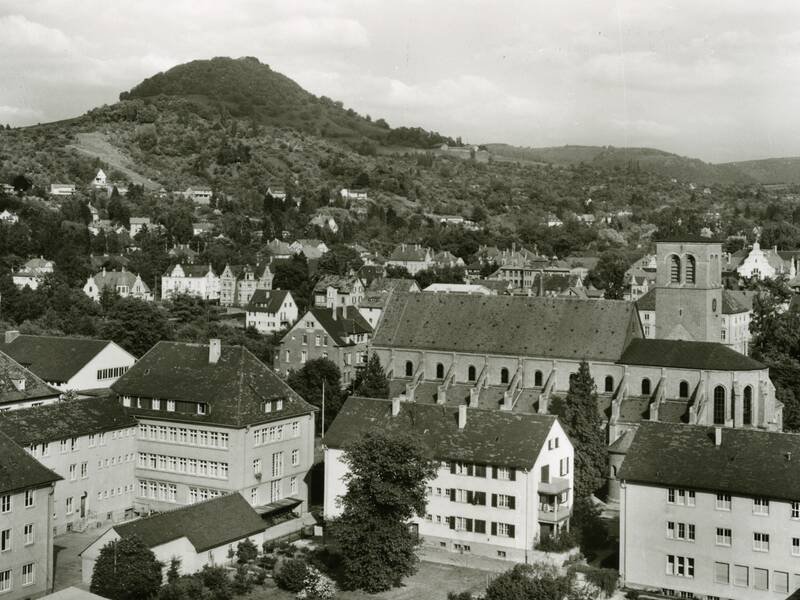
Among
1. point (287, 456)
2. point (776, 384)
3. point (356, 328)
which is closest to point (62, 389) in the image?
point (287, 456)

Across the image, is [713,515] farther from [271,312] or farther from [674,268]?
[271,312]

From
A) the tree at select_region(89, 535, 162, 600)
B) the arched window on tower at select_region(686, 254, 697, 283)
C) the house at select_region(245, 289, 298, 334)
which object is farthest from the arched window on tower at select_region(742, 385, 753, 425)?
the house at select_region(245, 289, 298, 334)

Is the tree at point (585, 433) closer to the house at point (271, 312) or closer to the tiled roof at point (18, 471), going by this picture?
the tiled roof at point (18, 471)

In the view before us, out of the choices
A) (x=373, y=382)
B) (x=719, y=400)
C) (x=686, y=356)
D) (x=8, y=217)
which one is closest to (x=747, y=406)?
(x=719, y=400)

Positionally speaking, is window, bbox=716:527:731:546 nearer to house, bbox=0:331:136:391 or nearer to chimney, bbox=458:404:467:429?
chimney, bbox=458:404:467:429

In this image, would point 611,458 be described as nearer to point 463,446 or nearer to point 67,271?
point 463,446

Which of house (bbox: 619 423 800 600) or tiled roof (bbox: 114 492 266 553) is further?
tiled roof (bbox: 114 492 266 553)
